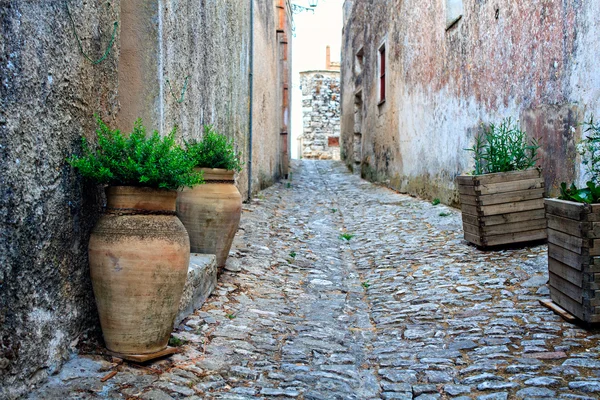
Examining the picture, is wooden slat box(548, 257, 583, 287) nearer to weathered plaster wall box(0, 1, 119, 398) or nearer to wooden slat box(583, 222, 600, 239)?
wooden slat box(583, 222, 600, 239)

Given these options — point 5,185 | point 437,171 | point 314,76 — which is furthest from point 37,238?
point 314,76

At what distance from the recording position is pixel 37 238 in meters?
2.21

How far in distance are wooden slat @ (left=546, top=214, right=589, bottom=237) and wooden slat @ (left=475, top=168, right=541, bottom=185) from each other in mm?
1252

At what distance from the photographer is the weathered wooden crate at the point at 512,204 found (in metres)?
4.62

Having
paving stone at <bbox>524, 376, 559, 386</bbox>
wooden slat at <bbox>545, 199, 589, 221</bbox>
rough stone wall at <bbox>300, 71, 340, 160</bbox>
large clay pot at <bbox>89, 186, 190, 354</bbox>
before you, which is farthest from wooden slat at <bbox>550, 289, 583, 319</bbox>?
rough stone wall at <bbox>300, 71, 340, 160</bbox>

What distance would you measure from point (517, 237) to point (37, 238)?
12.3 feet

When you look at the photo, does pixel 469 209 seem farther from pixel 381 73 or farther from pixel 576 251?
pixel 381 73

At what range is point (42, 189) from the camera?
2.26 meters

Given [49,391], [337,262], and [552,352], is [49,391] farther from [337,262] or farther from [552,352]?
[337,262]

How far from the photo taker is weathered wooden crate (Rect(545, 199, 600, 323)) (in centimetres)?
290

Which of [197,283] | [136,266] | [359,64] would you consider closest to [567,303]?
[197,283]

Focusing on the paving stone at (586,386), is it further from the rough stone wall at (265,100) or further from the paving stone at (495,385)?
the rough stone wall at (265,100)

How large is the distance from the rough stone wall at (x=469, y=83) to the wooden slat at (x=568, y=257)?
1589mm

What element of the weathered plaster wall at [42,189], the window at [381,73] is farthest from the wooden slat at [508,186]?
the window at [381,73]
